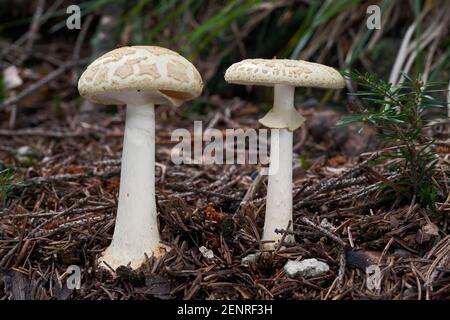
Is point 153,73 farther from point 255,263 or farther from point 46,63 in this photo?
point 46,63

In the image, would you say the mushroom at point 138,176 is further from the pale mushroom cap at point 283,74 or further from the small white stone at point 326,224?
the small white stone at point 326,224

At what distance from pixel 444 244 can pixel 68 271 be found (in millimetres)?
1746

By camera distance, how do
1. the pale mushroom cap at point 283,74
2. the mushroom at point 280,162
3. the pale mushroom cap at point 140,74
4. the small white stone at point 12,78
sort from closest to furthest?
the pale mushroom cap at point 140,74, the pale mushroom cap at point 283,74, the mushroom at point 280,162, the small white stone at point 12,78

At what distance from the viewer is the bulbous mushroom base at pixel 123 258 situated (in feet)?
7.89

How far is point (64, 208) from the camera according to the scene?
2994mm

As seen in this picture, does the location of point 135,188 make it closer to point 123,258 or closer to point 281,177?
point 123,258

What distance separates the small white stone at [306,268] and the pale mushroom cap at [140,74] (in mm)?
902

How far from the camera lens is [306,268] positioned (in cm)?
225

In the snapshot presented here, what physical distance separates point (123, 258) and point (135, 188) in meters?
0.34

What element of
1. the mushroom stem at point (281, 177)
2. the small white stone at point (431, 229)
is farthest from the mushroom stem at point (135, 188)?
the small white stone at point (431, 229)

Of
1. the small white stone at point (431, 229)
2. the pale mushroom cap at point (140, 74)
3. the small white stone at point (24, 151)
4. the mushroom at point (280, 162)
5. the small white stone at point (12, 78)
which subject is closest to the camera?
the pale mushroom cap at point (140, 74)

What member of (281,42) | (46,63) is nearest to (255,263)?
(281,42)

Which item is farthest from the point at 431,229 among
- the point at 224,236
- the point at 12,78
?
the point at 12,78

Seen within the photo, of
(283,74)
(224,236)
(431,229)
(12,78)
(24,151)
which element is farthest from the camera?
(12,78)
